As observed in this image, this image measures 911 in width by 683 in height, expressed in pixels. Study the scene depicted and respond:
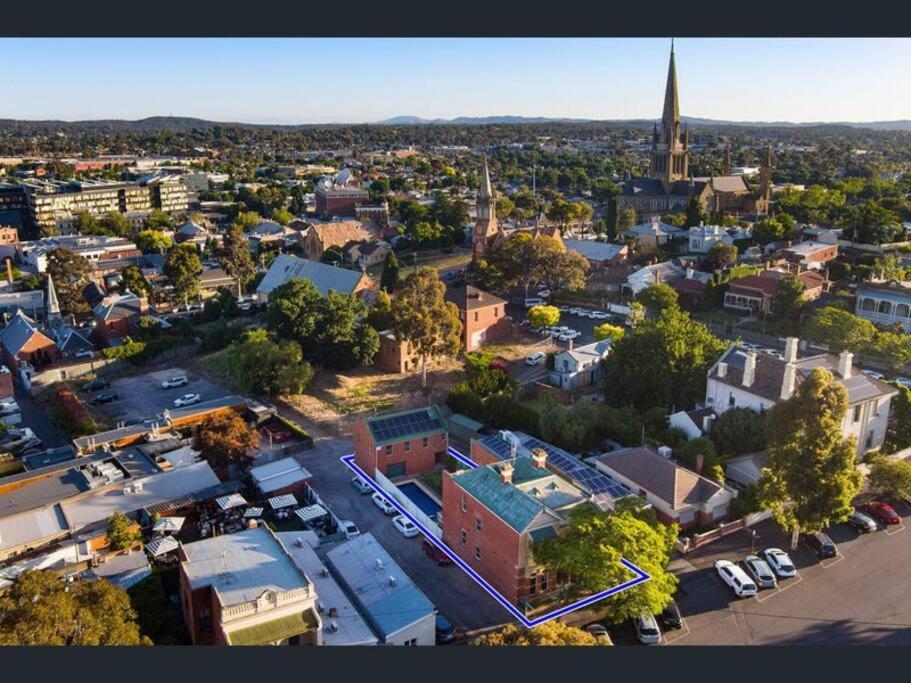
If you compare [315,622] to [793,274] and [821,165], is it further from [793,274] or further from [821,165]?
[821,165]

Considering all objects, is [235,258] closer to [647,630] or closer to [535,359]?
[535,359]

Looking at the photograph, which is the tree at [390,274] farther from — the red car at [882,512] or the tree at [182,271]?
the red car at [882,512]

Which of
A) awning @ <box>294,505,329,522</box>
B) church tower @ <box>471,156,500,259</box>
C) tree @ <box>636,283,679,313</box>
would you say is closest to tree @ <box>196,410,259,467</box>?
awning @ <box>294,505,329,522</box>

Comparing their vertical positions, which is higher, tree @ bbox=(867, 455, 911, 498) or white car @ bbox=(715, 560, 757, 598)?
tree @ bbox=(867, 455, 911, 498)

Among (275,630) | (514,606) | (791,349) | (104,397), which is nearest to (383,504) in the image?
(514,606)

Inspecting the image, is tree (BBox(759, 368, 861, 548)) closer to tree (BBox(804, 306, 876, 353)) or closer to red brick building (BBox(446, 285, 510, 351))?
tree (BBox(804, 306, 876, 353))

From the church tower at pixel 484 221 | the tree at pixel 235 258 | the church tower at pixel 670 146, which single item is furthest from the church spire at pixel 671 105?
the tree at pixel 235 258
